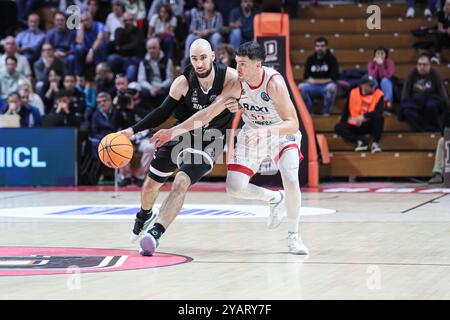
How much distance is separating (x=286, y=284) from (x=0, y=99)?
1262cm

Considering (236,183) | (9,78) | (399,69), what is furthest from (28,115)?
(236,183)

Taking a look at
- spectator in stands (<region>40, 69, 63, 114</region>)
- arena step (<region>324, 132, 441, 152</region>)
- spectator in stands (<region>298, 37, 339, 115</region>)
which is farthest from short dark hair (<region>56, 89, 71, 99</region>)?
arena step (<region>324, 132, 441, 152</region>)

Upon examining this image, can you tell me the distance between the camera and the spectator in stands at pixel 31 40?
19.5 meters

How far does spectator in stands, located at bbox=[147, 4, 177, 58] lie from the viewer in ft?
61.5

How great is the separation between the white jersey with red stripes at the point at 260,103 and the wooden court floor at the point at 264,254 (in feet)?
3.70

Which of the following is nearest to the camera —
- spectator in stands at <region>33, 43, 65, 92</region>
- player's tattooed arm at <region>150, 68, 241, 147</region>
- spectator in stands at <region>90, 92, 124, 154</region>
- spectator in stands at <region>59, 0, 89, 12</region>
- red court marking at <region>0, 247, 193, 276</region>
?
red court marking at <region>0, 247, 193, 276</region>

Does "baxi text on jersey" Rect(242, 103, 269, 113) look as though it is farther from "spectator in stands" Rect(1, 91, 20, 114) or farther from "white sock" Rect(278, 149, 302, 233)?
"spectator in stands" Rect(1, 91, 20, 114)

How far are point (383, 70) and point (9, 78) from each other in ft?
23.0

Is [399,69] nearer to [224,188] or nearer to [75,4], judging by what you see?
[224,188]

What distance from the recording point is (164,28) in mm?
19109

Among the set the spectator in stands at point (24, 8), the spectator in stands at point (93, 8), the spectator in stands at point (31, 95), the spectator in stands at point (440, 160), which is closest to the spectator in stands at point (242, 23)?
the spectator in stands at point (93, 8)

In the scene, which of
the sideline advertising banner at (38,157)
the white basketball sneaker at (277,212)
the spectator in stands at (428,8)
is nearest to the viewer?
the white basketball sneaker at (277,212)

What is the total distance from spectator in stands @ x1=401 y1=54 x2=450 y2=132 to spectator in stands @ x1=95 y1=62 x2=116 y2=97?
5255 mm

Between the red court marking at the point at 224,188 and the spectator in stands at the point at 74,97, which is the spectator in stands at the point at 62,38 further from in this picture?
the red court marking at the point at 224,188
